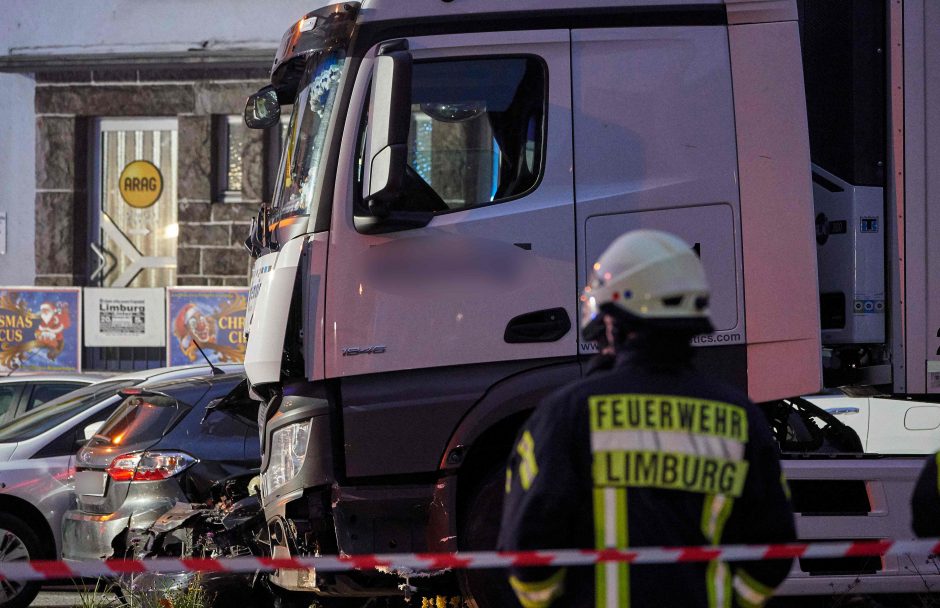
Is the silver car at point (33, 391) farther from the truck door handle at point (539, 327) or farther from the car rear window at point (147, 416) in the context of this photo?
the truck door handle at point (539, 327)

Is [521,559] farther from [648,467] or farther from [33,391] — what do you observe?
[33,391]

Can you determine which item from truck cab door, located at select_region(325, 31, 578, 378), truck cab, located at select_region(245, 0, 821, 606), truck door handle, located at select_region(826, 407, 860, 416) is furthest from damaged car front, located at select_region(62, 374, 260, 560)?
truck door handle, located at select_region(826, 407, 860, 416)

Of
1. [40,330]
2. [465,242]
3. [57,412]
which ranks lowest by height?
[57,412]

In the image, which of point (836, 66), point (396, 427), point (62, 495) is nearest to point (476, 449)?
point (396, 427)

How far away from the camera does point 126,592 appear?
255 inches

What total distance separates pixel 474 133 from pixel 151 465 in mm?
3456

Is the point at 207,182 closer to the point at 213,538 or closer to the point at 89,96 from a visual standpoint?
the point at 89,96

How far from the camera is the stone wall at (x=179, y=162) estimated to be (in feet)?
54.9

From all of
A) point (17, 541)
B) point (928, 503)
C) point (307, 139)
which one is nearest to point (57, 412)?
point (17, 541)

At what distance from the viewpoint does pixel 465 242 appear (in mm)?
5227

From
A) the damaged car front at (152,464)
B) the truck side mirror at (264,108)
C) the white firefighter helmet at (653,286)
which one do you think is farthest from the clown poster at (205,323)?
the white firefighter helmet at (653,286)

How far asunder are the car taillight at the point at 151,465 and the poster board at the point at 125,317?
8916 millimetres

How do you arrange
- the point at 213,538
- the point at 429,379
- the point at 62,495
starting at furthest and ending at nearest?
the point at 62,495
the point at 213,538
the point at 429,379

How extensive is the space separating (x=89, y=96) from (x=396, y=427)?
13.4m
